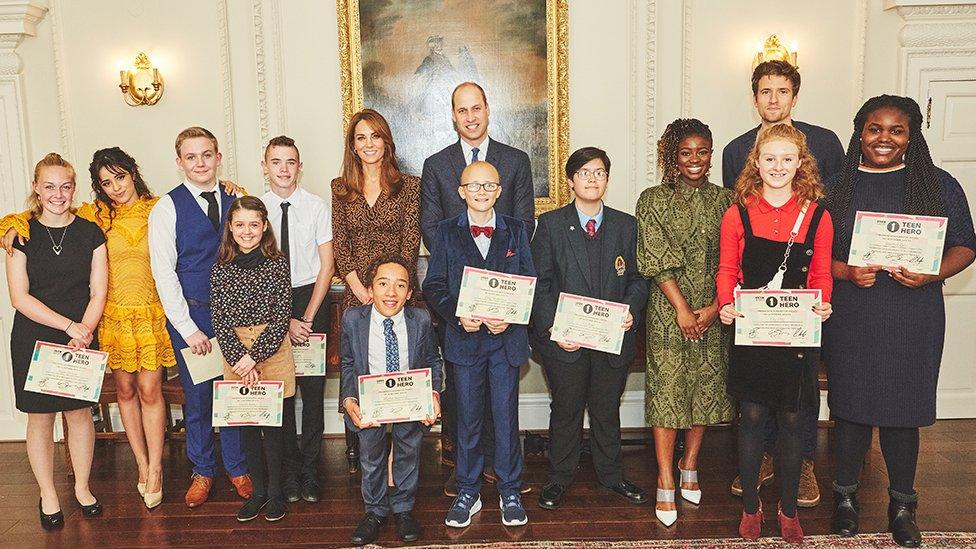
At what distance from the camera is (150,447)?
12.1ft

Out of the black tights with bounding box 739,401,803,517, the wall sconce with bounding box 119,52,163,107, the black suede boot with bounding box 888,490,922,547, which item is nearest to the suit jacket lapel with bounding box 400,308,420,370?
the black tights with bounding box 739,401,803,517

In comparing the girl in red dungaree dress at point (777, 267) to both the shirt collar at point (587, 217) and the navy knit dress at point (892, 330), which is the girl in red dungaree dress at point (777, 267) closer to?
the navy knit dress at point (892, 330)

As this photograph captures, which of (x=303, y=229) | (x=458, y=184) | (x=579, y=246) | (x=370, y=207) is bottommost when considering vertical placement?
(x=579, y=246)

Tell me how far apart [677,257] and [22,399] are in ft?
10.5

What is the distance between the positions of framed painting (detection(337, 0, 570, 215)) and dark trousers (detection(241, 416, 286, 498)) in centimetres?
203

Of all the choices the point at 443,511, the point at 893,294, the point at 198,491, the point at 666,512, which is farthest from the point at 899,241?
the point at 198,491

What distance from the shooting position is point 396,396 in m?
3.06

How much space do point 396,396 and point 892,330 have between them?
216 cm

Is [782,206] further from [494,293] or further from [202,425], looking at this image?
[202,425]

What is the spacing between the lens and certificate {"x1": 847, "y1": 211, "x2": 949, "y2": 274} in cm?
281

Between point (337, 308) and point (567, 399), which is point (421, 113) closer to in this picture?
point (337, 308)

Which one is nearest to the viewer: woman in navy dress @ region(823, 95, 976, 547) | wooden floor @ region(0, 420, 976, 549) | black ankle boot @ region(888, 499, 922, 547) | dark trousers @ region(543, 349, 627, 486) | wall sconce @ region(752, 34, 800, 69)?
woman in navy dress @ region(823, 95, 976, 547)

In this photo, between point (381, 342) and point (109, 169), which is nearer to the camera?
point (381, 342)

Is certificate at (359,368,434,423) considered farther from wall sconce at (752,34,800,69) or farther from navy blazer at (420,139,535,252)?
wall sconce at (752,34,800,69)
